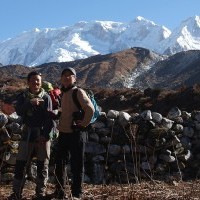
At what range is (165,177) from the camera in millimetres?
9070

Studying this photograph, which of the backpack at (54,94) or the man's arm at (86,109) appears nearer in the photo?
the man's arm at (86,109)

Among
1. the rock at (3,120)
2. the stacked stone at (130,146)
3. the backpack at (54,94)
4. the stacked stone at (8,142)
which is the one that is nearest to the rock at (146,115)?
the stacked stone at (130,146)

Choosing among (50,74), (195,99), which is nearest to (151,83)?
(50,74)

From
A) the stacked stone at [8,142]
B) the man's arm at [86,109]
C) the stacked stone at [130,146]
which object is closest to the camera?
the man's arm at [86,109]

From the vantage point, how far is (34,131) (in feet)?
18.5

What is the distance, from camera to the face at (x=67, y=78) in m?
5.72

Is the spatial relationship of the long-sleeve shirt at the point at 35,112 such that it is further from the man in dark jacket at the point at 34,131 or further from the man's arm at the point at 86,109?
the man's arm at the point at 86,109

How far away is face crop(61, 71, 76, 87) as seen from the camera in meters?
5.72

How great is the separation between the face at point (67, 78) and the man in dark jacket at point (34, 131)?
0.26 meters

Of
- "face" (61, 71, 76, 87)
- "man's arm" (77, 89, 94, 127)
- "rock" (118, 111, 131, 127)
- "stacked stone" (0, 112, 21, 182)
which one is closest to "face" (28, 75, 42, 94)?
"face" (61, 71, 76, 87)

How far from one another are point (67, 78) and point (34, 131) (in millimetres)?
738

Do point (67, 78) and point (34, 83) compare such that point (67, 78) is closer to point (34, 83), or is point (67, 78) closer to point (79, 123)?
point (34, 83)

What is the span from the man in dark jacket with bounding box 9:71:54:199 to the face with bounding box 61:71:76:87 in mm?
262

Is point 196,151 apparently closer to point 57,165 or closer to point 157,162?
point 157,162
